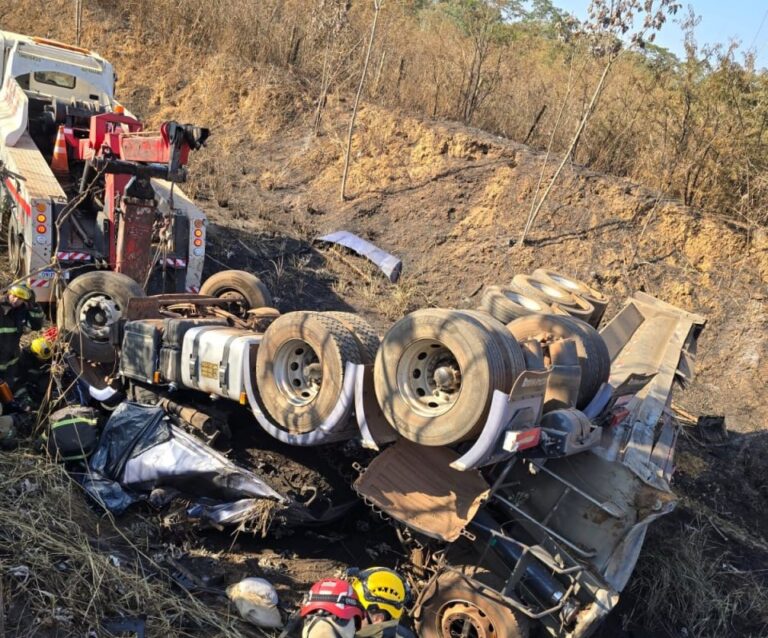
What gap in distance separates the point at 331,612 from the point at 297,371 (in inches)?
59.4

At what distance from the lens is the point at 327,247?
11.2 meters

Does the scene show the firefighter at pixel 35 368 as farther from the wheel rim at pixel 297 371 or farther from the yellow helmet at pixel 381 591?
the yellow helmet at pixel 381 591

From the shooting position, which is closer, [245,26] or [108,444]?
[108,444]

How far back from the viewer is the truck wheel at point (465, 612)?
12.8 ft

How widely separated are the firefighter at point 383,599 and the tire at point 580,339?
1802 millimetres

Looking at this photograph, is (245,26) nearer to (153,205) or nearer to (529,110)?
(529,110)

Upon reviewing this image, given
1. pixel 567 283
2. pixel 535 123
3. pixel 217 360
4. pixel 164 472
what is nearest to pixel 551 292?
pixel 567 283

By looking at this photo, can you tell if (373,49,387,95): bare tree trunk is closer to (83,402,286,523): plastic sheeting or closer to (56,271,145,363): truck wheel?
(56,271,145,363): truck wheel

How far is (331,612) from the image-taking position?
12.4 feet

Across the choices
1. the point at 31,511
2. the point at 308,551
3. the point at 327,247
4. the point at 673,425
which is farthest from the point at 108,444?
the point at 327,247

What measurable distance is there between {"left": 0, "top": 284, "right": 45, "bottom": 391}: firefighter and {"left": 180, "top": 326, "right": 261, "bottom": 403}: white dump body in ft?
4.33

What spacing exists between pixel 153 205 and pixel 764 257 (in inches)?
332

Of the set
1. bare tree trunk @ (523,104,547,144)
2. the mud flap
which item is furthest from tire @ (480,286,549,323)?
bare tree trunk @ (523,104,547,144)

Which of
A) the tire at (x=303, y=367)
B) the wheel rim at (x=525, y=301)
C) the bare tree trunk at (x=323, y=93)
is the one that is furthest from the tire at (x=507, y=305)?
the bare tree trunk at (x=323, y=93)
